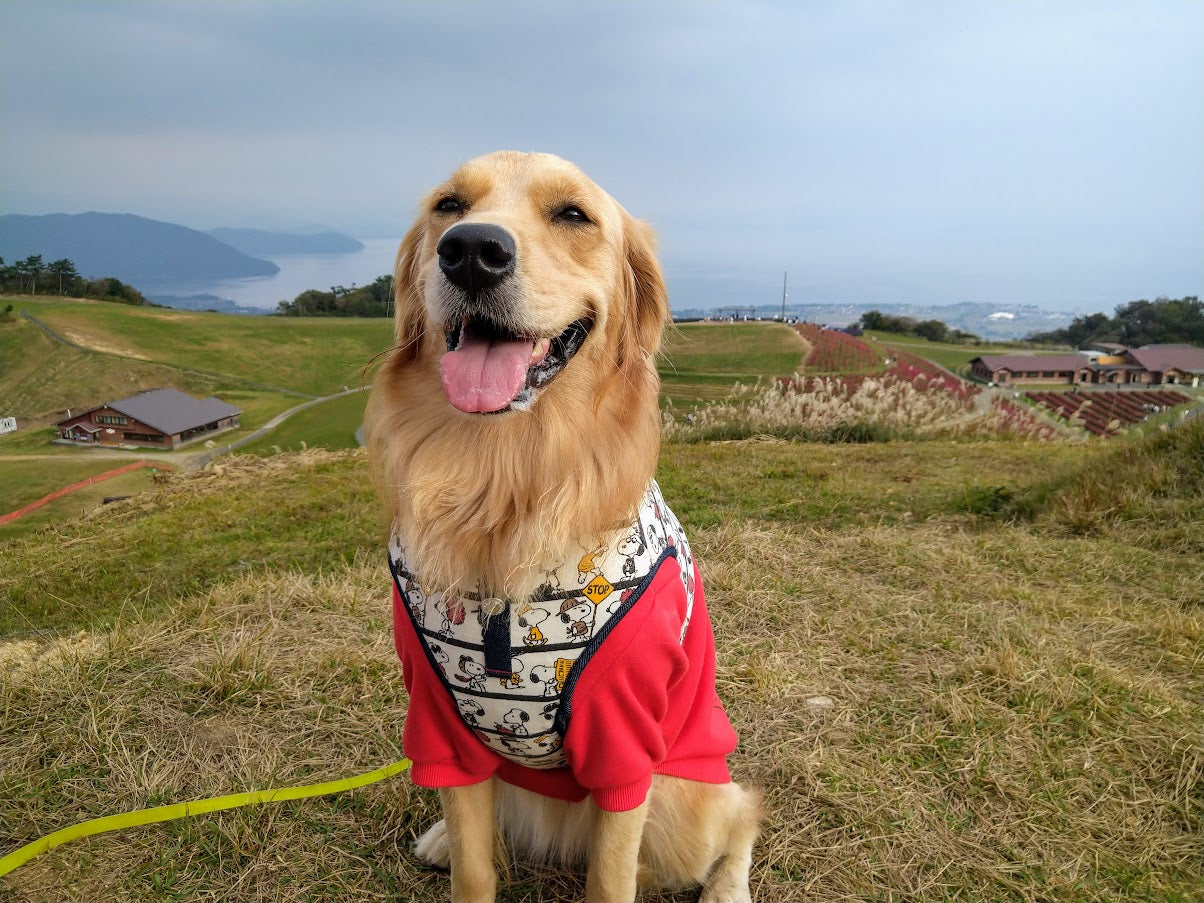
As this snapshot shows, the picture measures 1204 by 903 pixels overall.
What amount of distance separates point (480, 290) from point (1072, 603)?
12.6 ft

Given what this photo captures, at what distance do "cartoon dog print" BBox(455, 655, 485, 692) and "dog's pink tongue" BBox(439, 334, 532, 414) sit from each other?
575 mm

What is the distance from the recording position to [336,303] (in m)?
4.93

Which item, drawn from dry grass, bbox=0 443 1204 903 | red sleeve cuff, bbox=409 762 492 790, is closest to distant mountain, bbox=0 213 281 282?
dry grass, bbox=0 443 1204 903

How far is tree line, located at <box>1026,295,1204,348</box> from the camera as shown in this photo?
1006 cm

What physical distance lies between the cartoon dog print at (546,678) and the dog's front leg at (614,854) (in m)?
0.35

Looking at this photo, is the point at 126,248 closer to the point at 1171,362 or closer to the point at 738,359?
the point at 738,359

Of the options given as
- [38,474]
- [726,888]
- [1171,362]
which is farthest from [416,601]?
[1171,362]

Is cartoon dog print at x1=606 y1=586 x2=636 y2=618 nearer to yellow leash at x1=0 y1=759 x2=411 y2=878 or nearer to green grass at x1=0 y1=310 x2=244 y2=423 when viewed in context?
yellow leash at x1=0 y1=759 x2=411 y2=878

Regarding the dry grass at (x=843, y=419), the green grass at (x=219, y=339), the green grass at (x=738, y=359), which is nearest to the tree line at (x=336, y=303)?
the green grass at (x=219, y=339)

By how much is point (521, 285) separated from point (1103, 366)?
12.6 metres

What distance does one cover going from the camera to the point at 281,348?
5.44 metres

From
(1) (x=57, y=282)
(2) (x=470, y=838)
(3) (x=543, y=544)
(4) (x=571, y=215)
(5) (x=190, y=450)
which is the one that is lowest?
(2) (x=470, y=838)

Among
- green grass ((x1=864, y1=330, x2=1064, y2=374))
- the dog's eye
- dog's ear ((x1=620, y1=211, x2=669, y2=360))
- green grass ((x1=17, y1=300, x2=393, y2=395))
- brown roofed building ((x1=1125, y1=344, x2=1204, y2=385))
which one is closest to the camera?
the dog's eye

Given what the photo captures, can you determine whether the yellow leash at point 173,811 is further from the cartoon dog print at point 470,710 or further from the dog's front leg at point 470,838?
the cartoon dog print at point 470,710
